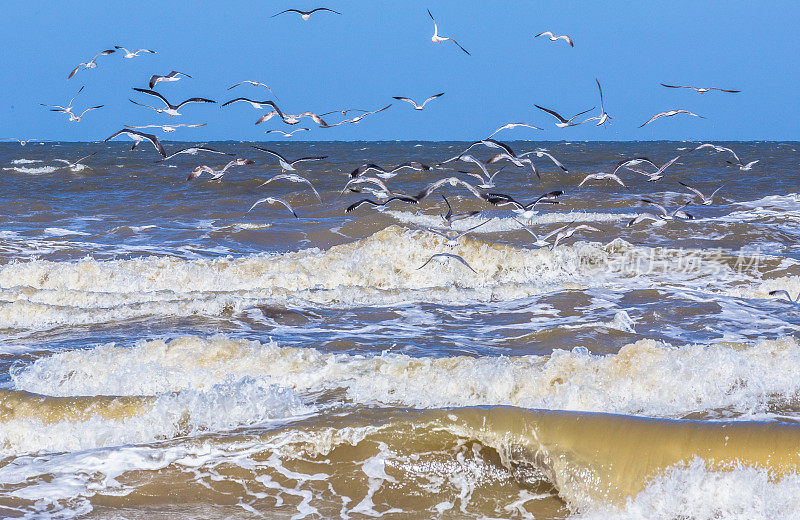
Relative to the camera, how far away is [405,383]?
6297 millimetres

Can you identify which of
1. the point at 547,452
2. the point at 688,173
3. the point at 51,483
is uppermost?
the point at 688,173

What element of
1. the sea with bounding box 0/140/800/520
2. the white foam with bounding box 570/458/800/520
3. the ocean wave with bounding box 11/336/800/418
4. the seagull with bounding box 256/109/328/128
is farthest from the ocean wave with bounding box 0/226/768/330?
the white foam with bounding box 570/458/800/520

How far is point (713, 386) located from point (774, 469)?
5.73ft

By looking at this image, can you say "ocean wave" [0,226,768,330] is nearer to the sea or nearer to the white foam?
the sea

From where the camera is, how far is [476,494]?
4664 mm

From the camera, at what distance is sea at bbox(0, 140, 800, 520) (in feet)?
15.0

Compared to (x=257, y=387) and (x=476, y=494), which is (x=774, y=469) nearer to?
(x=476, y=494)

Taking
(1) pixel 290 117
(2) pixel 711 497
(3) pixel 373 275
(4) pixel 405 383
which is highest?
(1) pixel 290 117

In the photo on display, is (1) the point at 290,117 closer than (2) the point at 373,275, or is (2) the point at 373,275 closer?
(1) the point at 290,117

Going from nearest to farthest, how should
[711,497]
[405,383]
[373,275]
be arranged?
[711,497]
[405,383]
[373,275]

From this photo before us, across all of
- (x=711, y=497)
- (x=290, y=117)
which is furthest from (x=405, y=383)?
(x=290, y=117)

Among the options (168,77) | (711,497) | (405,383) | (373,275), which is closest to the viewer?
(711,497)

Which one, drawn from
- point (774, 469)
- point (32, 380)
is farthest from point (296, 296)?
point (774, 469)

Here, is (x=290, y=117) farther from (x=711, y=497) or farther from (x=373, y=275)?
(x=711, y=497)
